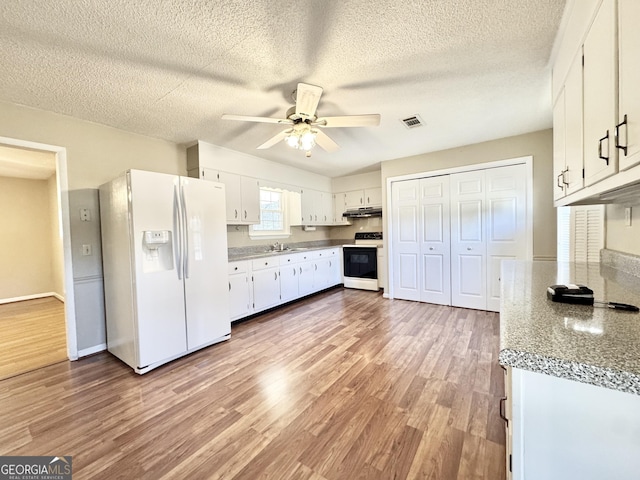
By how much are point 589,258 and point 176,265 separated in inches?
146

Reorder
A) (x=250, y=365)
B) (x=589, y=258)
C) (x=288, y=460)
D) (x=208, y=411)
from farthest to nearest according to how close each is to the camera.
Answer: (x=250, y=365)
(x=589, y=258)
(x=208, y=411)
(x=288, y=460)

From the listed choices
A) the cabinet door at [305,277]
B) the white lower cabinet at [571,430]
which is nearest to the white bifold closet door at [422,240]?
the cabinet door at [305,277]

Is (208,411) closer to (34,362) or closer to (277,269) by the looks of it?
(34,362)

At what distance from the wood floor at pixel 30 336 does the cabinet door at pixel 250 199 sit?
8.50ft

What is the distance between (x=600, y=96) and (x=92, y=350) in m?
4.33

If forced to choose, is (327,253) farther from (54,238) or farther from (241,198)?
(54,238)

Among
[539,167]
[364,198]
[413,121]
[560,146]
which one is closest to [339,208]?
[364,198]

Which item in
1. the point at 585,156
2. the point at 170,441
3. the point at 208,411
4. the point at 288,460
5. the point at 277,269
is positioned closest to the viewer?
the point at 585,156

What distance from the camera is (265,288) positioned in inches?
156

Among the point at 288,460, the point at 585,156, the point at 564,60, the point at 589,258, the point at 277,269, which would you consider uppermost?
the point at 564,60

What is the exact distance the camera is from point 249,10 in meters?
1.49

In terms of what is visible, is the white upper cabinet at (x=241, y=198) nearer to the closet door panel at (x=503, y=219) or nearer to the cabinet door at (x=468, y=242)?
the cabinet door at (x=468, y=242)

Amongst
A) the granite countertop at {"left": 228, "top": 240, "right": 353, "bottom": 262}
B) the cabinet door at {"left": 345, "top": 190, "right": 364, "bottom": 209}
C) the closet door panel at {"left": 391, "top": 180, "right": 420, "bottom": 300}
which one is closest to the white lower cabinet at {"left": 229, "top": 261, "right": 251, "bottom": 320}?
the granite countertop at {"left": 228, "top": 240, "right": 353, "bottom": 262}

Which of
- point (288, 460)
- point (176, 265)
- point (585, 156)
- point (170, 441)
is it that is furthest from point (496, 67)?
point (170, 441)
